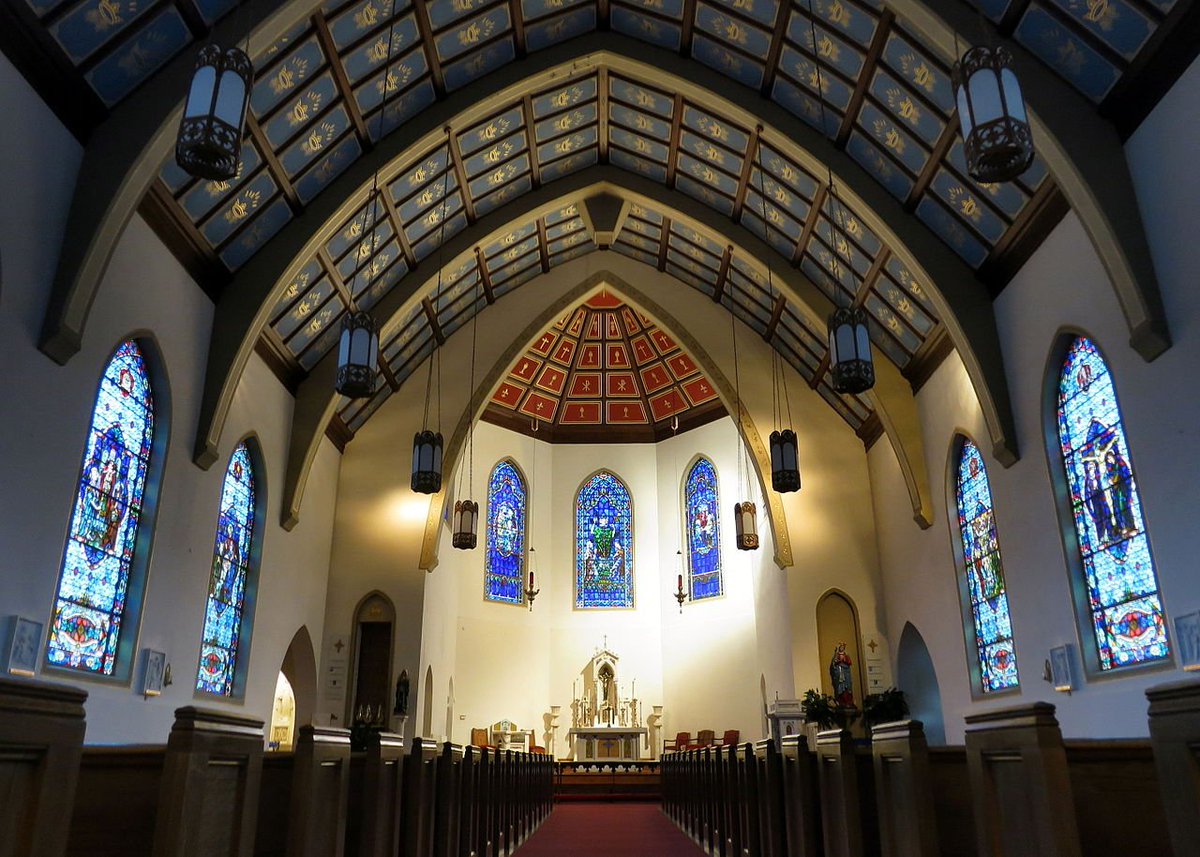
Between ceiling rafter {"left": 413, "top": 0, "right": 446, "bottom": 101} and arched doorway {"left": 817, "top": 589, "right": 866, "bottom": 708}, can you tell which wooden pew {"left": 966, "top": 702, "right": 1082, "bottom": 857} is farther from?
arched doorway {"left": 817, "top": 589, "right": 866, "bottom": 708}

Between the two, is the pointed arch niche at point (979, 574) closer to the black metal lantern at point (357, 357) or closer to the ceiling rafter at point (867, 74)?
the ceiling rafter at point (867, 74)

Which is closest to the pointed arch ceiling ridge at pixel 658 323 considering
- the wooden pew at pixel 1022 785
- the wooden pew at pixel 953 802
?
the wooden pew at pixel 953 802

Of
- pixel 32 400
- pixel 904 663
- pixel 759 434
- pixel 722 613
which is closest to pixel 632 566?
pixel 722 613

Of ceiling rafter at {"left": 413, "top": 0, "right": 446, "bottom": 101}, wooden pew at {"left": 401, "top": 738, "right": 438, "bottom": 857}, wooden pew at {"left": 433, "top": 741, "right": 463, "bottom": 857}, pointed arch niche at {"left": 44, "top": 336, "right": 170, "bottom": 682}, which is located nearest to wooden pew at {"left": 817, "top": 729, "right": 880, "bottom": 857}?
wooden pew at {"left": 401, "top": 738, "right": 438, "bottom": 857}

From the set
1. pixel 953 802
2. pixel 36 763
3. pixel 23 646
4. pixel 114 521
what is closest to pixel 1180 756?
pixel 953 802

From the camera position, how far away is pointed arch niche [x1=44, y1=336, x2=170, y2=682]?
23.5 ft

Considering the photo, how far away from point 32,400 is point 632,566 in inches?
557

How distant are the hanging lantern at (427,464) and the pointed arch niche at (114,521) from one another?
3.41 m

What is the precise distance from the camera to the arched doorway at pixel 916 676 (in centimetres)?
1270

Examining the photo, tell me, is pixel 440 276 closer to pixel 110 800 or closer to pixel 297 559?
pixel 297 559

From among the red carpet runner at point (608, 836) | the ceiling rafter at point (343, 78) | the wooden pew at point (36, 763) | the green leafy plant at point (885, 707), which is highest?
the ceiling rafter at point (343, 78)

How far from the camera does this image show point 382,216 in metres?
11.0

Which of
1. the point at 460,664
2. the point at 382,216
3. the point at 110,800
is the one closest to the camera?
the point at 110,800

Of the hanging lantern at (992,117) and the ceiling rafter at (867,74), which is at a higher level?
the ceiling rafter at (867,74)
